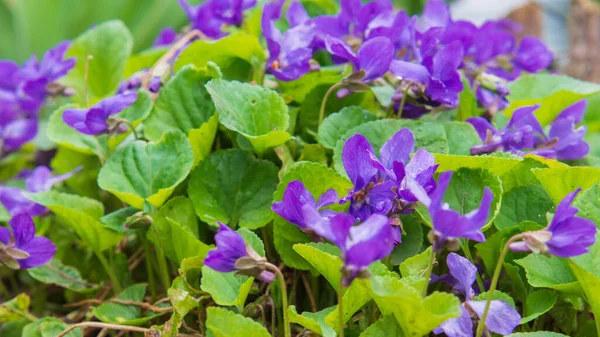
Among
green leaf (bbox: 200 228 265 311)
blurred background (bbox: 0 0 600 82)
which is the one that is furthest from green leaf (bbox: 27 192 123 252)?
blurred background (bbox: 0 0 600 82)

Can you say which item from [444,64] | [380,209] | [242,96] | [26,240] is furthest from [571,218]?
[26,240]

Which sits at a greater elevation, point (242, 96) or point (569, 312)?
point (242, 96)

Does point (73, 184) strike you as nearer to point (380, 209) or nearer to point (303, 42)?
point (303, 42)

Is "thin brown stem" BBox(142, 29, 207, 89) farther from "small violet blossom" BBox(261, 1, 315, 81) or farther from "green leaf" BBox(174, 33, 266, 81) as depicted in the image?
"small violet blossom" BBox(261, 1, 315, 81)

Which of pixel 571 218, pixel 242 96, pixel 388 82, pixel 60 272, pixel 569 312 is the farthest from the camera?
pixel 388 82

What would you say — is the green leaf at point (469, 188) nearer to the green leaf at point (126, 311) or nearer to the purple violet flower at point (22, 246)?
the green leaf at point (126, 311)

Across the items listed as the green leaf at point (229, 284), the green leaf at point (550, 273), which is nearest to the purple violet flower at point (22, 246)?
the green leaf at point (229, 284)

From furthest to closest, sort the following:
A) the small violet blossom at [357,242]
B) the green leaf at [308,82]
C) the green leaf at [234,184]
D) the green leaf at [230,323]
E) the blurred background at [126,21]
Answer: the blurred background at [126,21] < the green leaf at [308,82] < the green leaf at [234,184] < the green leaf at [230,323] < the small violet blossom at [357,242]
